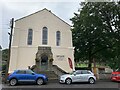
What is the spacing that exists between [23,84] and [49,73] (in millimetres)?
6095

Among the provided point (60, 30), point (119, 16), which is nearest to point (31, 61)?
point (60, 30)

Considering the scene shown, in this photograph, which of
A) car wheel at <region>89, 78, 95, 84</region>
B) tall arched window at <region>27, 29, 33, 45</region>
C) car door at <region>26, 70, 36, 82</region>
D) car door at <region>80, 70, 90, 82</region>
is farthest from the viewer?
tall arched window at <region>27, 29, 33, 45</region>

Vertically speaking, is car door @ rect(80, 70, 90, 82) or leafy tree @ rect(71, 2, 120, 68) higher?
leafy tree @ rect(71, 2, 120, 68)

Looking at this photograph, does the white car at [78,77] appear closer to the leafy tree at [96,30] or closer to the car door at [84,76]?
the car door at [84,76]

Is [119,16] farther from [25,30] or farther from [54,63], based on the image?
[25,30]

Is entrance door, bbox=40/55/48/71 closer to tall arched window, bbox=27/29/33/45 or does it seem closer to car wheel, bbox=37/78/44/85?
tall arched window, bbox=27/29/33/45

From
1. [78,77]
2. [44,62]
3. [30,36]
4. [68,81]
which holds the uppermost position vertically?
[30,36]

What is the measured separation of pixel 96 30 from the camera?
2322cm

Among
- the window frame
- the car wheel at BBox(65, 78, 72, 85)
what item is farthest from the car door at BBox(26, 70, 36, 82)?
the window frame

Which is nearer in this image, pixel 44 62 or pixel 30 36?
pixel 44 62

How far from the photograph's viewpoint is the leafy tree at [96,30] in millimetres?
20766

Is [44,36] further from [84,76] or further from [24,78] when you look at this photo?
[24,78]

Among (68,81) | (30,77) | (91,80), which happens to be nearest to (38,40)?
(30,77)

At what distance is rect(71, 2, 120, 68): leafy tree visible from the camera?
20.8 metres
